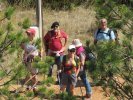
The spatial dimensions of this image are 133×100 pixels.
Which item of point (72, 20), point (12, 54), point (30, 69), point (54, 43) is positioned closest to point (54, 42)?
point (54, 43)

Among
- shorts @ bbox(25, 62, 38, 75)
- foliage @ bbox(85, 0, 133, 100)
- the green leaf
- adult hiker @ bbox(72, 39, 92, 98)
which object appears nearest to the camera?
foliage @ bbox(85, 0, 133, 100)

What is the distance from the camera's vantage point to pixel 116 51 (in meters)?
5.40

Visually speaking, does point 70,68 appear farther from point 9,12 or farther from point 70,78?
point 9,12

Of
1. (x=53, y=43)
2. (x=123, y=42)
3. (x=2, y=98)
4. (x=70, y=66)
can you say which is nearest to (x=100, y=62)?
(x=123, y=42)

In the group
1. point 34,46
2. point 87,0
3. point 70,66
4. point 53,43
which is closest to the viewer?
point 34,46

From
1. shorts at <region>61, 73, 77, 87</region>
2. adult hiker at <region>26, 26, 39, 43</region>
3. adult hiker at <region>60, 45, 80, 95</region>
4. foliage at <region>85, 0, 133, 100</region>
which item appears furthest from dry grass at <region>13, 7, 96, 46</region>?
foliage at <region>85, 0, 133, 100</region>

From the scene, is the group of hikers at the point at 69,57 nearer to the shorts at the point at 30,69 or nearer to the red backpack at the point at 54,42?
the red backpack at the point at 54,42

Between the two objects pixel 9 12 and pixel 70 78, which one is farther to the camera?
pixel 70 78

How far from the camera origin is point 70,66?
9.12m

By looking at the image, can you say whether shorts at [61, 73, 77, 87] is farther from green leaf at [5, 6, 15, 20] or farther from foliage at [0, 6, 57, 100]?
green leaf at [5, 6, 15, 20]

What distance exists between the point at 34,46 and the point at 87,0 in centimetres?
1290

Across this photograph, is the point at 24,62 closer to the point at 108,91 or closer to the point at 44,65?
the point at 44,65

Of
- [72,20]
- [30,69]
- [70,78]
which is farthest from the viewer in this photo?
[72,20]

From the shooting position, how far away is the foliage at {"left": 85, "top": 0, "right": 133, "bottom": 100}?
5367mm
